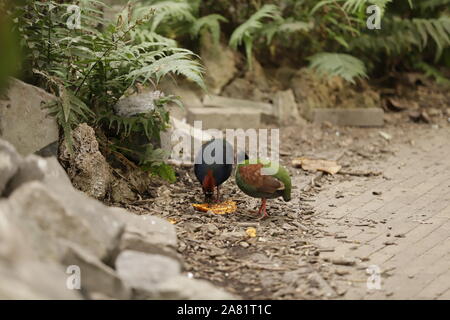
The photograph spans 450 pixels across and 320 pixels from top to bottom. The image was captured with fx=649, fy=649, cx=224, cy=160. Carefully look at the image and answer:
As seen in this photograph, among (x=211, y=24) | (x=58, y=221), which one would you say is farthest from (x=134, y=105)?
(x=211, y=24)

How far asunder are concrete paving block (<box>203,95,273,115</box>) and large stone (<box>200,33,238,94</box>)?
168mm

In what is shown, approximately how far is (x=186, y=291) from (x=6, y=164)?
959mm

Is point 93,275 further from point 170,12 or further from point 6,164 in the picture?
point 170,12

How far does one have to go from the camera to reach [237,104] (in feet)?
23.1

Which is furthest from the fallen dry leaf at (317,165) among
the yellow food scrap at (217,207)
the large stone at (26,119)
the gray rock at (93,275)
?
the gray rock at (93,275)

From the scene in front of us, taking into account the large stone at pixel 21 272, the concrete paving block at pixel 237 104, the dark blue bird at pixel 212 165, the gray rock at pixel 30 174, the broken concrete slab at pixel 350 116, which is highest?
the concrete paving block at pixel 237 104

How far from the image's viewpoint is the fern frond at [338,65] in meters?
6.75

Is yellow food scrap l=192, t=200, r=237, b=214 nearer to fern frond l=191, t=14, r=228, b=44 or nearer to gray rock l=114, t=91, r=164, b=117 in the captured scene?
gray rock l=114, t=91, r=164, b=117

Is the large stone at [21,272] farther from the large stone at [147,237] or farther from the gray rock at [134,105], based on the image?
the gray rock at [134,105]

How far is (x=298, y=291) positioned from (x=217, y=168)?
4.65ft

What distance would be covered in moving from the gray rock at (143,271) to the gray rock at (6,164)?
60cm
